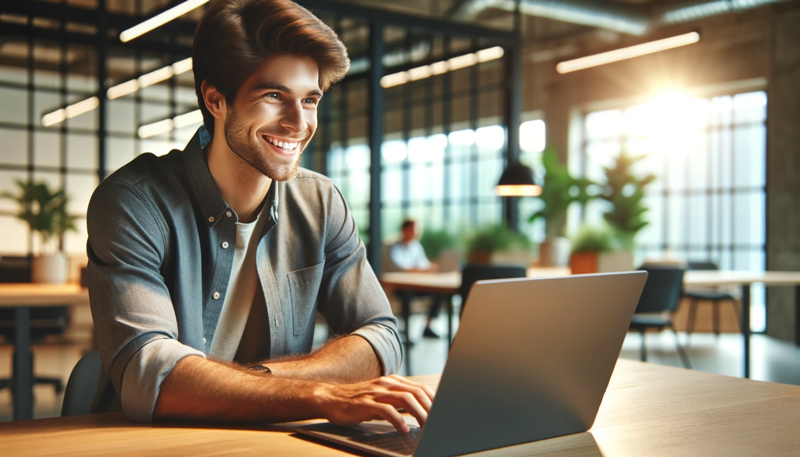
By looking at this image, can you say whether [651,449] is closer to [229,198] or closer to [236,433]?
[236,433]

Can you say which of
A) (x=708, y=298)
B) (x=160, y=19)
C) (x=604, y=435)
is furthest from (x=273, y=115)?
(x=708, y=298)

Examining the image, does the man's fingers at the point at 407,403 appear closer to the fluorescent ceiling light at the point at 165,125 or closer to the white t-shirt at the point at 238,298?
the white t-shirt at the point at 238,298

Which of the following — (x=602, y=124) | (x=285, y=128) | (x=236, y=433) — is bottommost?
(x=236, y=433)

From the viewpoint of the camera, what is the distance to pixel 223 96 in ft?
5.01

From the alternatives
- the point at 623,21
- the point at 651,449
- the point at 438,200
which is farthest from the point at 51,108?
the point at 651,449

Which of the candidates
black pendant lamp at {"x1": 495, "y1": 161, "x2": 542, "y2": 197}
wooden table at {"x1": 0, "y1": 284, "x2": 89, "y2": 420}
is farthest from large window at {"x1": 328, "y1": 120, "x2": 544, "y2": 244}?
wooden table at {"x1": 0, "y1": 284, "x2": 89, "y2": 420}

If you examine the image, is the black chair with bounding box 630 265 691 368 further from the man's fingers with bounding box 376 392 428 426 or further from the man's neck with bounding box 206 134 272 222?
the man's fingers with bounding box 376 392 428 426

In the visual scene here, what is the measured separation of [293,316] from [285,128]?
0.42 m

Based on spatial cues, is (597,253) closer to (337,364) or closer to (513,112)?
(513,112)

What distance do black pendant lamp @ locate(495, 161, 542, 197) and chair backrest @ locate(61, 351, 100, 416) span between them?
5.07 metres

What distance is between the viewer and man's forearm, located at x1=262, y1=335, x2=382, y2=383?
4.41 feet

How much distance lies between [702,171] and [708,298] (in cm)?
278

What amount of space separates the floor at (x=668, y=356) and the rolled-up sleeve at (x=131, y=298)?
4.03 metres

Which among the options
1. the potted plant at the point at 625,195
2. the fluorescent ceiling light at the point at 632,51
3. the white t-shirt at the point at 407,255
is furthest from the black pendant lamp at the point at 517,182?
the potted plant at the point at 625,195
